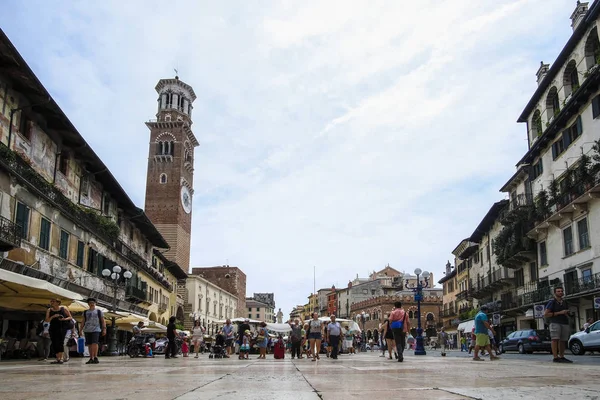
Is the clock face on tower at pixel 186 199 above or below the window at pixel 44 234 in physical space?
above

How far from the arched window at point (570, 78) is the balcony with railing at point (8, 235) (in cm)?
2654

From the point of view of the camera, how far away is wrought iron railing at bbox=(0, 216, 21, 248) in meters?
17.2

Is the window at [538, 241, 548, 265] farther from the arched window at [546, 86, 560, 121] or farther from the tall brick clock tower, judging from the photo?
the tall brick clock tower

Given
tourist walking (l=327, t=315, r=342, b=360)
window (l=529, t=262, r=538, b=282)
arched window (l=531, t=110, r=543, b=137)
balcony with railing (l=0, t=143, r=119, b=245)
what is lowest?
tourist walking (l=327, t=315, r=342, b=360)

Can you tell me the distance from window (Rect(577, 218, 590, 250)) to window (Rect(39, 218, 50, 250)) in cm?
2461

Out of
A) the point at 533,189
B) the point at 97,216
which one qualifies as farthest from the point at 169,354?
the point at 533,189

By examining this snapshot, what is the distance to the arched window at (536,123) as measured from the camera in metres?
35.7

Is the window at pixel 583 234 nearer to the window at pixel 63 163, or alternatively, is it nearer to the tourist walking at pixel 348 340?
the tourist walking at pixel 348 340

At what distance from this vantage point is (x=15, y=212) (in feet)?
63.4

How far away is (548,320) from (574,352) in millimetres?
10128

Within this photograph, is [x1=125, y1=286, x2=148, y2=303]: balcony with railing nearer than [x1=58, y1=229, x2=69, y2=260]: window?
No

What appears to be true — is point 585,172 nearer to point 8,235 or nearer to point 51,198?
point 51,198

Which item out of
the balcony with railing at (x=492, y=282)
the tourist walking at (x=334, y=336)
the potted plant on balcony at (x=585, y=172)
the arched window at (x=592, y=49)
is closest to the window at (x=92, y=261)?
the tourist walking at (x=334, y=336)

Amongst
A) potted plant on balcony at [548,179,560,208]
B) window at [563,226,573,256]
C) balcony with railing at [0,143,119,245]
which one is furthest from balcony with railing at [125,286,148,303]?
window at [563,226,573,256]
